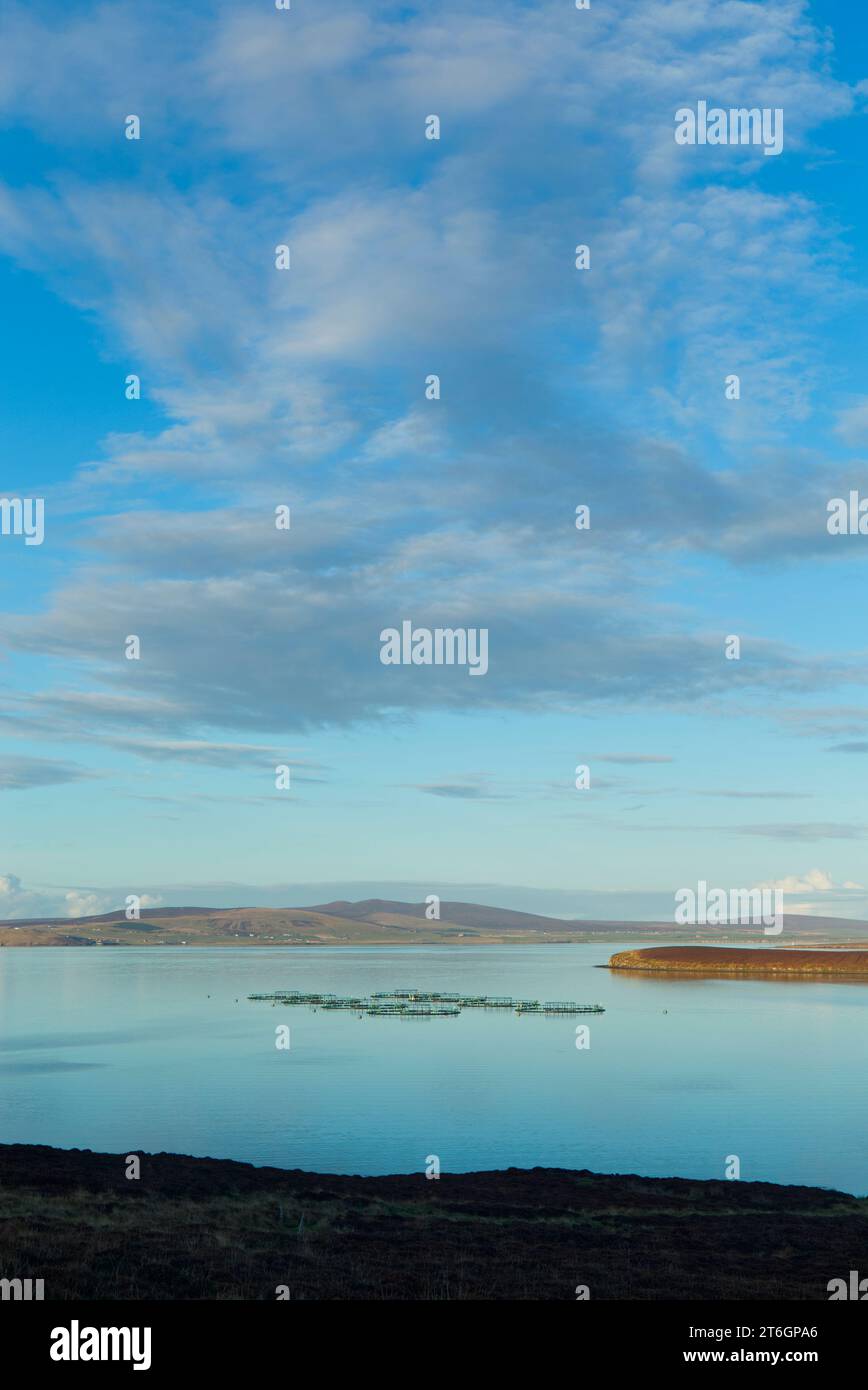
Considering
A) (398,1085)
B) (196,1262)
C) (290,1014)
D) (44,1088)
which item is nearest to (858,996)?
(290,1014)

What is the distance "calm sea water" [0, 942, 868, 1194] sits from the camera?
46312mm

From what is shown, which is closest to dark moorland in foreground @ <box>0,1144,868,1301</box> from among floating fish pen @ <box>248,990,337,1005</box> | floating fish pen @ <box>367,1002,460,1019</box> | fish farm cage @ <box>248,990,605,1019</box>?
floating fish pen @ <box>367,1002,460,1019</box>

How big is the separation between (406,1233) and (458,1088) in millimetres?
41116

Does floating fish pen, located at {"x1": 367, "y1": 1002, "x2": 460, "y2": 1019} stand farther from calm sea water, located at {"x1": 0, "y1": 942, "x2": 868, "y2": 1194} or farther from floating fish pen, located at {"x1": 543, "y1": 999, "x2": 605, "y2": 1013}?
floating fish pen, located at {"x1": 543, "y1": 999, "x2": 605, "y2": 1013}

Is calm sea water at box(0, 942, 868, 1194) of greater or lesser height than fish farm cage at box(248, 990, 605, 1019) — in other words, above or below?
below

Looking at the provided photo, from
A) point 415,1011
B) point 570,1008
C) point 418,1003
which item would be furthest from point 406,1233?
point 418,1003

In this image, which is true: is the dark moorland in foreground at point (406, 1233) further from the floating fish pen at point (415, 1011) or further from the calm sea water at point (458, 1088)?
the floating fish pen at point (415, 1011)

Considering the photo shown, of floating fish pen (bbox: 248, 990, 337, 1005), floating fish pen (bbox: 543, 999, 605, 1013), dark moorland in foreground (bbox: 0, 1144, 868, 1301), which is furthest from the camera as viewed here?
floating fish pen (bbox: 248, 990, 337, 1005)

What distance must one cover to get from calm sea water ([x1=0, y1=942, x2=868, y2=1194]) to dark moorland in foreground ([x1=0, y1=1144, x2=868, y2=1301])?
734cm

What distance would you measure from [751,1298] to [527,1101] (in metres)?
42.5

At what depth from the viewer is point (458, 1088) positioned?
65.8 meters

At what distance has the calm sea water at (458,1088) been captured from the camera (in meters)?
46.3

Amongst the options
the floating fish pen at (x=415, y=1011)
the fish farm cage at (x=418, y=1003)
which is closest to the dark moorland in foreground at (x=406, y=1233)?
the floating fish pen at (x=415, y=1011)

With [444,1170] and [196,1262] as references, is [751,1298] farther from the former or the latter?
[444,1170]
